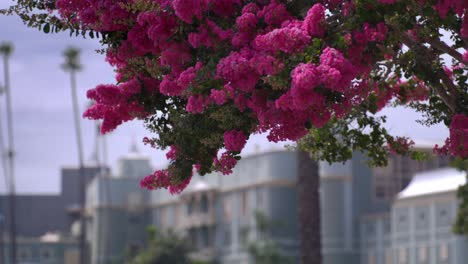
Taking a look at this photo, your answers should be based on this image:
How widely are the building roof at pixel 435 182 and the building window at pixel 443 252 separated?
3.12m

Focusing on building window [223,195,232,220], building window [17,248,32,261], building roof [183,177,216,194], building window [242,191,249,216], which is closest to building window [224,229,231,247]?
building window [223,195,232,220]

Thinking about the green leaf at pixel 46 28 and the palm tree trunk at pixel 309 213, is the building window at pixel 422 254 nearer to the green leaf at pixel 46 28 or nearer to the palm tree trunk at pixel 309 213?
the palm tree trunk at pixel 309 213

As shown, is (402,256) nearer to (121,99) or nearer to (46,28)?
(121,99)

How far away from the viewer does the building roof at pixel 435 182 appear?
72.3m

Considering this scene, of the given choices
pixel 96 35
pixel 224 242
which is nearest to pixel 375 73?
pixel 96 35

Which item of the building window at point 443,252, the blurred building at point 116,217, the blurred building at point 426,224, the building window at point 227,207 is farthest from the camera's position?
the blurred building at point 116,217

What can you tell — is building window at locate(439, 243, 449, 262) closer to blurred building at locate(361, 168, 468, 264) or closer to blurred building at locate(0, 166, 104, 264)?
blurred building at locate(361, 168, 468, 264)

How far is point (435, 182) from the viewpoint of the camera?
75.8 metres

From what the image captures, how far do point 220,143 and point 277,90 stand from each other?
128 centimetres

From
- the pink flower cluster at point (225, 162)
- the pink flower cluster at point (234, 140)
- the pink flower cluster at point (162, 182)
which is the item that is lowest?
the pink flower cluster at point (162, 182)

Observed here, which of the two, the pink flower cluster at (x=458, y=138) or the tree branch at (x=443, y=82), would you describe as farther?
the tree branch at (x=443, y=82)

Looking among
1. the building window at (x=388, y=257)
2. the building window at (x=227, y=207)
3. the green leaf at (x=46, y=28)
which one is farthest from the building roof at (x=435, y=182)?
the green leaf at (x=46, y=28)

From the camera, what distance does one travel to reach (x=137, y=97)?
48.5 feet

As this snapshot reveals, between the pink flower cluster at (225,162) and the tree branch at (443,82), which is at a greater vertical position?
the tree branch at (443,82)
